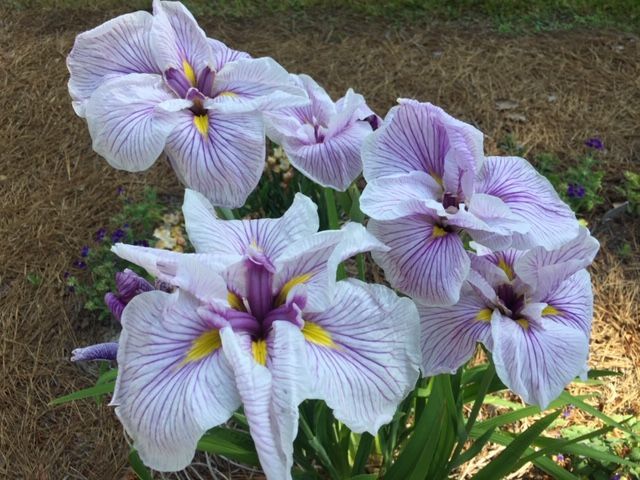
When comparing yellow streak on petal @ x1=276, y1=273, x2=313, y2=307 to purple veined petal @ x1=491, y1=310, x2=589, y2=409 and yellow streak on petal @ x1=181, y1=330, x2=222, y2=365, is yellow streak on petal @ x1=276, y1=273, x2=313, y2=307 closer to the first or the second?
yellow streak on petal @ x1=181, y1=330, x2=222, y2=365

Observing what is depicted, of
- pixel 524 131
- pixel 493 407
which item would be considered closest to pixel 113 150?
pixel 493 407

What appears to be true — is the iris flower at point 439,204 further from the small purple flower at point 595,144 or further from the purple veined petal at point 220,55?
the small purple flower at point 595,144

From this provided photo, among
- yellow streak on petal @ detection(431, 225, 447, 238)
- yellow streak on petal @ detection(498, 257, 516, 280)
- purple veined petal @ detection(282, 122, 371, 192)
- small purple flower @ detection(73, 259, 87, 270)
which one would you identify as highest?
yellow streak on petal @ detection(431, 225, 447, 238)

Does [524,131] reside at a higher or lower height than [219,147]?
lower

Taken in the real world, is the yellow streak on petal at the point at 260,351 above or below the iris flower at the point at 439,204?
below

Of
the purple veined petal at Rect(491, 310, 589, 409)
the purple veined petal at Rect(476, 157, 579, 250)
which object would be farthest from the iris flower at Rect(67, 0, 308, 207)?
the purple veined petal at Rect(491, 310, 589, 409)

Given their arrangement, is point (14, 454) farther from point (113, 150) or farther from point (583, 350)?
point (583, 350)

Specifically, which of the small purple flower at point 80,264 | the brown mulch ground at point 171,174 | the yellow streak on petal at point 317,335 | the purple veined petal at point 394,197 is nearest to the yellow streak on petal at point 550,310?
the purple veined petal at point 394,197
